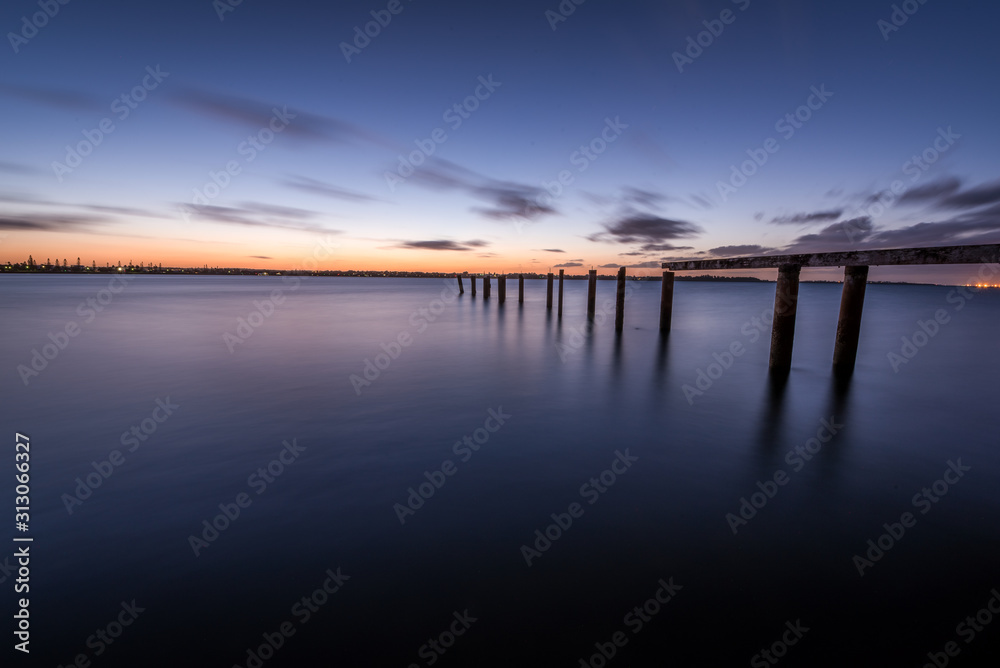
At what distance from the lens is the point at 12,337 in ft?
50.4

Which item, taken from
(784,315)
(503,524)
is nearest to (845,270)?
(784,315)

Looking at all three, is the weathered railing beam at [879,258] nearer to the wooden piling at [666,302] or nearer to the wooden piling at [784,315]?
the wooden piling at [784,315]

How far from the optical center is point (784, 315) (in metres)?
9.39

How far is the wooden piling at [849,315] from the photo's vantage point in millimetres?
8484

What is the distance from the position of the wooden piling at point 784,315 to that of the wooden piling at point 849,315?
0.84 m

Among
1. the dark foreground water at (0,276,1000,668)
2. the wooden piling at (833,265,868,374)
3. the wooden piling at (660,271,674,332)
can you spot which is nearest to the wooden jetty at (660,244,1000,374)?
the wooden piling at (833,265,868,374)

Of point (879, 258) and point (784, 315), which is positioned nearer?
point (879, 258)

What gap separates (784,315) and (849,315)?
1.23 metres

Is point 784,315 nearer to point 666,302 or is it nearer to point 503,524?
point 666,302

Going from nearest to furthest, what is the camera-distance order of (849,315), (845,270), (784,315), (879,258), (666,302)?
(879,258)
(845,270)
(849,315)
(784,315)
(666,302)

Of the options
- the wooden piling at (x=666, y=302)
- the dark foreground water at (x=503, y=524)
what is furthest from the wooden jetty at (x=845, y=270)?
the wooden piling at (x=666, y=302)

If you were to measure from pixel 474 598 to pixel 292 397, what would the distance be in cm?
649

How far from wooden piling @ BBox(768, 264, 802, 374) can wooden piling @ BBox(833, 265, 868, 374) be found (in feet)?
2.76

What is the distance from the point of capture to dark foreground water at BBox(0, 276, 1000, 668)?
2770 millimetres
